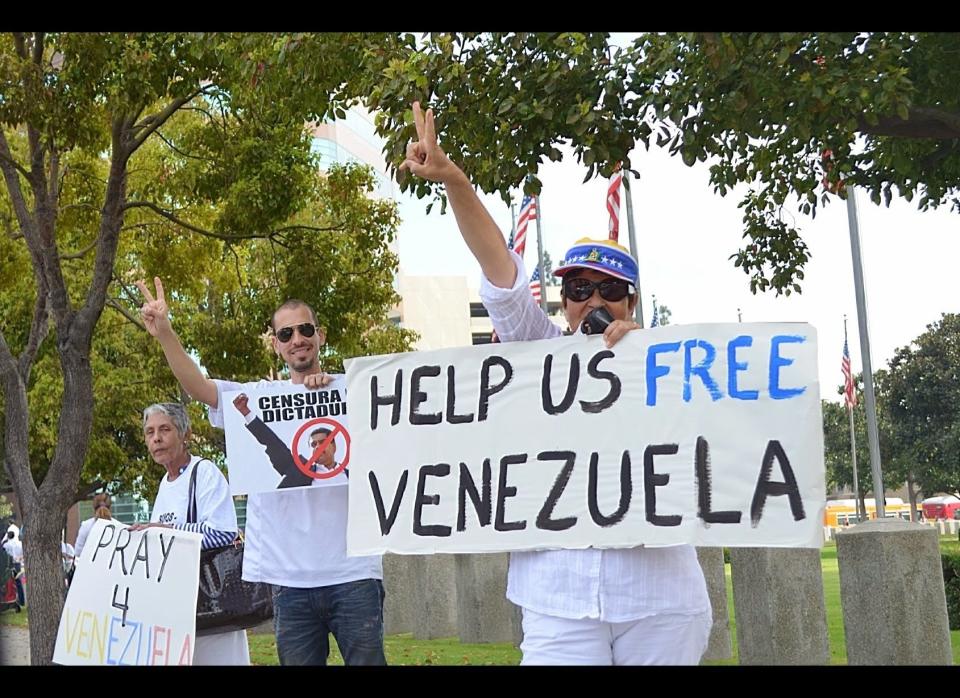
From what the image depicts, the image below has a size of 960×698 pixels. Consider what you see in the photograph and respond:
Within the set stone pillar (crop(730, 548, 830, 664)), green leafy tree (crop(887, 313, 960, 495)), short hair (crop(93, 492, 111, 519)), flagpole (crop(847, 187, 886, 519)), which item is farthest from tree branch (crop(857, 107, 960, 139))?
green leafy tree (crop(887, 313, 960, 495))

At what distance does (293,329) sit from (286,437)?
0.49 metres

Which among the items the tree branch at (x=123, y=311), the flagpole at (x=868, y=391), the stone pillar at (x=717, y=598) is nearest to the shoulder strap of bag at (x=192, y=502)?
the stone pillar at (x=717, y=598)

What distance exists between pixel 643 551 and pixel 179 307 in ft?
67.1

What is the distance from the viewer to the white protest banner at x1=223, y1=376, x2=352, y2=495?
5328 mm

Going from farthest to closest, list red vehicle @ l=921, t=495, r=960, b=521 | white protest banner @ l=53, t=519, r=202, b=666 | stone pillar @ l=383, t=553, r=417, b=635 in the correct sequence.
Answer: red vehicle @ l=921, t=495, r=960, b=521, stone pillar @ l=383, t=553, r=417, b=635, white protest banner @ l=53, t=519, r=202, b=666

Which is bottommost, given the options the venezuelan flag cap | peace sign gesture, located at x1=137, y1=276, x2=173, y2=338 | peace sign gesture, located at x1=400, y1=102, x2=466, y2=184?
the venezuelan flag cap

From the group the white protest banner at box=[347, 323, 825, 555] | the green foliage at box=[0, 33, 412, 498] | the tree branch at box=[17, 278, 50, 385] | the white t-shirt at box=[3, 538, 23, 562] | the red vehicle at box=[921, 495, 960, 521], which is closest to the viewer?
the white protest banner at box=[347, 323, 825, 555]

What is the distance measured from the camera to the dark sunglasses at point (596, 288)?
395 cm

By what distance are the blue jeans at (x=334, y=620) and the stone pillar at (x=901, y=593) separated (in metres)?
4.29

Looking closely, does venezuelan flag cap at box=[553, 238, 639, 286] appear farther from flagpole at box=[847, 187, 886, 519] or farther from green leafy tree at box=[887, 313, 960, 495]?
green leafy tree at box=[887, 313, 960, 495]

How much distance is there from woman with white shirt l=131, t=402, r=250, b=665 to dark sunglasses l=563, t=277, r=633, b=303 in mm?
1959

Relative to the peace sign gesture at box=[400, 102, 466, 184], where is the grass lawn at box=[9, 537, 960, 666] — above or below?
below

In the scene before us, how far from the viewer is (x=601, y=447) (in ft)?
13.6
